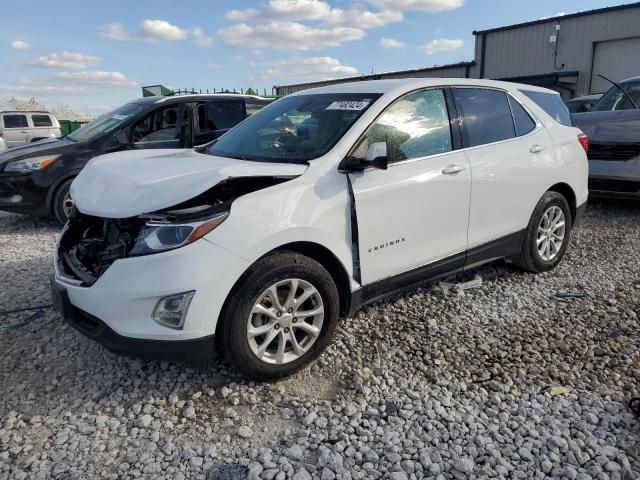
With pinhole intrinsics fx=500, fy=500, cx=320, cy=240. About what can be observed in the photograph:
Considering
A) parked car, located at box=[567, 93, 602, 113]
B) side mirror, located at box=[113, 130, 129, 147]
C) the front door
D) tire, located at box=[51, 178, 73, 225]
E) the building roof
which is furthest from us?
the building roof

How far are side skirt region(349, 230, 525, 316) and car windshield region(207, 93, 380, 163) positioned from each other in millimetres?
963

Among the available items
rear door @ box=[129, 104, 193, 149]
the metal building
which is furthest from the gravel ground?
the metal building

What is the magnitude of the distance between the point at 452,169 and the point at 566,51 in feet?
68.9

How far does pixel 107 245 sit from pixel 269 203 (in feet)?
3.30

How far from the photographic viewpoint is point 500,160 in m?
3.95

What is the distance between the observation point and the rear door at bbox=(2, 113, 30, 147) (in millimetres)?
18688

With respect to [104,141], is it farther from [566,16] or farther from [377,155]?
[566,16]

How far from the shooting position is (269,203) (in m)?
2.78

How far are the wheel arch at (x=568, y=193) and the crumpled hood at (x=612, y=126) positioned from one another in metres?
2.14

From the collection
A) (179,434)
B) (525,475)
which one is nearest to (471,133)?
(525,475)

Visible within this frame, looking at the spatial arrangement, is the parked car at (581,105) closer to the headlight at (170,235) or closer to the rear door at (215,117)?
the rear door at (215,117)

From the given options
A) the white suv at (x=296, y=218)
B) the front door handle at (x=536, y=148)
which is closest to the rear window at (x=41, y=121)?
the white suv at (x=296, y=218)

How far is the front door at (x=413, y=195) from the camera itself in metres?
3.19

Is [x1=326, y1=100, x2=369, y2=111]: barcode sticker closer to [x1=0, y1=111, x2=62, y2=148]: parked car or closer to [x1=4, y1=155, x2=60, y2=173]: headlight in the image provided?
[x1=4, y1=155, x2=60, y2=173]: headlight
